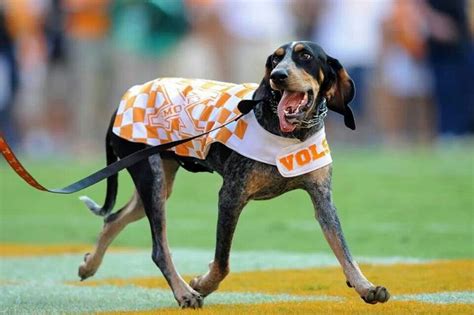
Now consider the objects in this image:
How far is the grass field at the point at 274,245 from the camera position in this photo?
8203 millimetres

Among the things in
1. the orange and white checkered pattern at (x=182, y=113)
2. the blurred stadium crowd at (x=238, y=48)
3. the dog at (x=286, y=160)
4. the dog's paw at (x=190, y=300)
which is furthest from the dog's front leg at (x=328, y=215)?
the blurred stadium crowd at (x=238, y=48)

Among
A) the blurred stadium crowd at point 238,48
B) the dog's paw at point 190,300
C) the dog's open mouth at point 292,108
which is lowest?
the blurred stadium crowd at point 238,48

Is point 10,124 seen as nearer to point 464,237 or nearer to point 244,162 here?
point 464,237

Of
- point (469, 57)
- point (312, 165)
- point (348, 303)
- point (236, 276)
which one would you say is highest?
point (312, 165)

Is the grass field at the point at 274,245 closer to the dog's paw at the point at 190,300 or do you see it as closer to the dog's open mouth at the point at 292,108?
the dog's paw at the point at 190,300

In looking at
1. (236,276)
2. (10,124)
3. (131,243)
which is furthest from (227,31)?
(236,276)

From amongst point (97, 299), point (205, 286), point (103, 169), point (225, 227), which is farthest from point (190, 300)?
point (103, 169)

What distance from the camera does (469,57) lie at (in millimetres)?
23422

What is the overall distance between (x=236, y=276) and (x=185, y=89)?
4.99ft

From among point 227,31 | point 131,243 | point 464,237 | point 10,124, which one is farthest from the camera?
point 10,124

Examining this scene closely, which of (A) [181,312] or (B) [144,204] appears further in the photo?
(B) [144,204]

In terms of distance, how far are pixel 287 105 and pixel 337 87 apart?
1.34 feet

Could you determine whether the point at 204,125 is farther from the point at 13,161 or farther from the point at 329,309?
the point at 329,309

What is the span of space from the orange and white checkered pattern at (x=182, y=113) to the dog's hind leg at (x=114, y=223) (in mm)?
403
